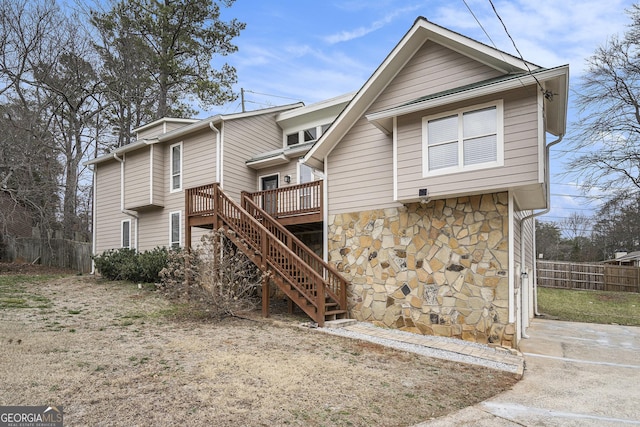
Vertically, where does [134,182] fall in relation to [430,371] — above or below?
above

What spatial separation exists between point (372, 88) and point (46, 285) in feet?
40.9

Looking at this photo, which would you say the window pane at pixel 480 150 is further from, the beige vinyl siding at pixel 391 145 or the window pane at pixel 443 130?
the beige vinyl siding at pixel 391 145

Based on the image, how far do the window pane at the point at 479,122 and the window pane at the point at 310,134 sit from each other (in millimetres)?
7791

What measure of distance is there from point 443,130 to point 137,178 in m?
12.2

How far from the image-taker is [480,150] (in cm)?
757

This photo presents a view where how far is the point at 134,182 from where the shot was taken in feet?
51.6

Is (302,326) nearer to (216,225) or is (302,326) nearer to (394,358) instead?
(394,358)

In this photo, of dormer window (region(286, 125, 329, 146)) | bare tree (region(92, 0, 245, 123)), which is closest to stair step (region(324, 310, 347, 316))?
dormer window (region(286, 125, 329, 146))

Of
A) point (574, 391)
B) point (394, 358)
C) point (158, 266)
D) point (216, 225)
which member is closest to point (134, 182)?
point (158, 266)

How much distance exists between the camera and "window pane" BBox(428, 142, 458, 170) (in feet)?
25.7

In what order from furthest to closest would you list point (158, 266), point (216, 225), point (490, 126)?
point (158, 266) < point (216, 225) < point (490, 126)

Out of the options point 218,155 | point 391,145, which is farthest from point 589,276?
point 218,155

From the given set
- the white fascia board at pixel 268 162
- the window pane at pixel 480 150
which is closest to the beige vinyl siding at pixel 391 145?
the window pane at pixel 480 150

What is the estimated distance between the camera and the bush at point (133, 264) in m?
13.0
